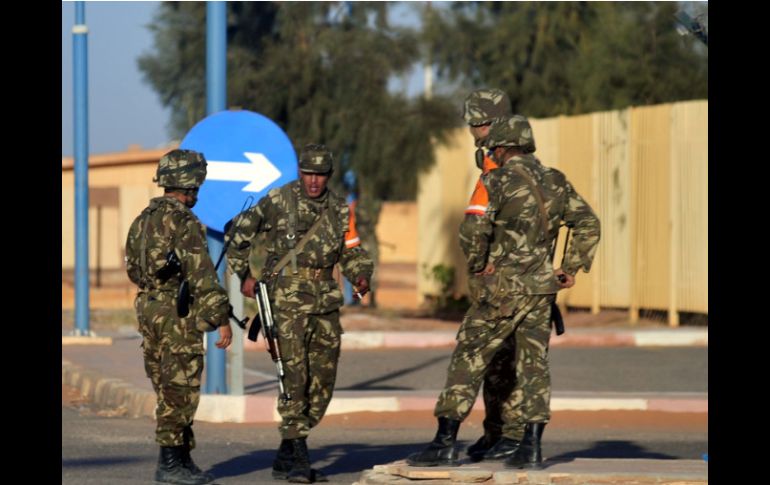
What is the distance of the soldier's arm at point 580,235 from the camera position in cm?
828

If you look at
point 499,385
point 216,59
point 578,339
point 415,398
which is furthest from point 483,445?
point 578,339

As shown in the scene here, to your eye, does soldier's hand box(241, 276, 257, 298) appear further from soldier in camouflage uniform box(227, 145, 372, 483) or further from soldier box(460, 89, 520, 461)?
soldier box(460, 89, 520, 461)

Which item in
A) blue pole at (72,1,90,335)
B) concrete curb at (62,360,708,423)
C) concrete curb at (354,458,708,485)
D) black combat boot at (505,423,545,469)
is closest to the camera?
concrete curb at (354,458,708,485)

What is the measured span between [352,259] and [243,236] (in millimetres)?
639

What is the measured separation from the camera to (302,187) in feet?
28.7

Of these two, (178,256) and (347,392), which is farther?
(347,392)

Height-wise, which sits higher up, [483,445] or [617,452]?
[483,445]

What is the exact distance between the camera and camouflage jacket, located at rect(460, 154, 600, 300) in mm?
8070

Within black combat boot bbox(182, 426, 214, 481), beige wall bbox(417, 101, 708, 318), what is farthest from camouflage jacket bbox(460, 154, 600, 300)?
beige wall bbox(417, 101, 708, 318)

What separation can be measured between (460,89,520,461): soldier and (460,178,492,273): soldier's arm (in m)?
0.06

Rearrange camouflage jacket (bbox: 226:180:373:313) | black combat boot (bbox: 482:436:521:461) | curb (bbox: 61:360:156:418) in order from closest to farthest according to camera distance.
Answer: black combat boot (bbox: 482:436:521:461) < camouflage jacket (bbox: 226:180:373:313) < curb (bbox: 61:360:156:418)

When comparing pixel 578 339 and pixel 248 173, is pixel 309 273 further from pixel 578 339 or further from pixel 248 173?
pixel 578 339

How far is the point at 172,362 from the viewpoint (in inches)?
325
